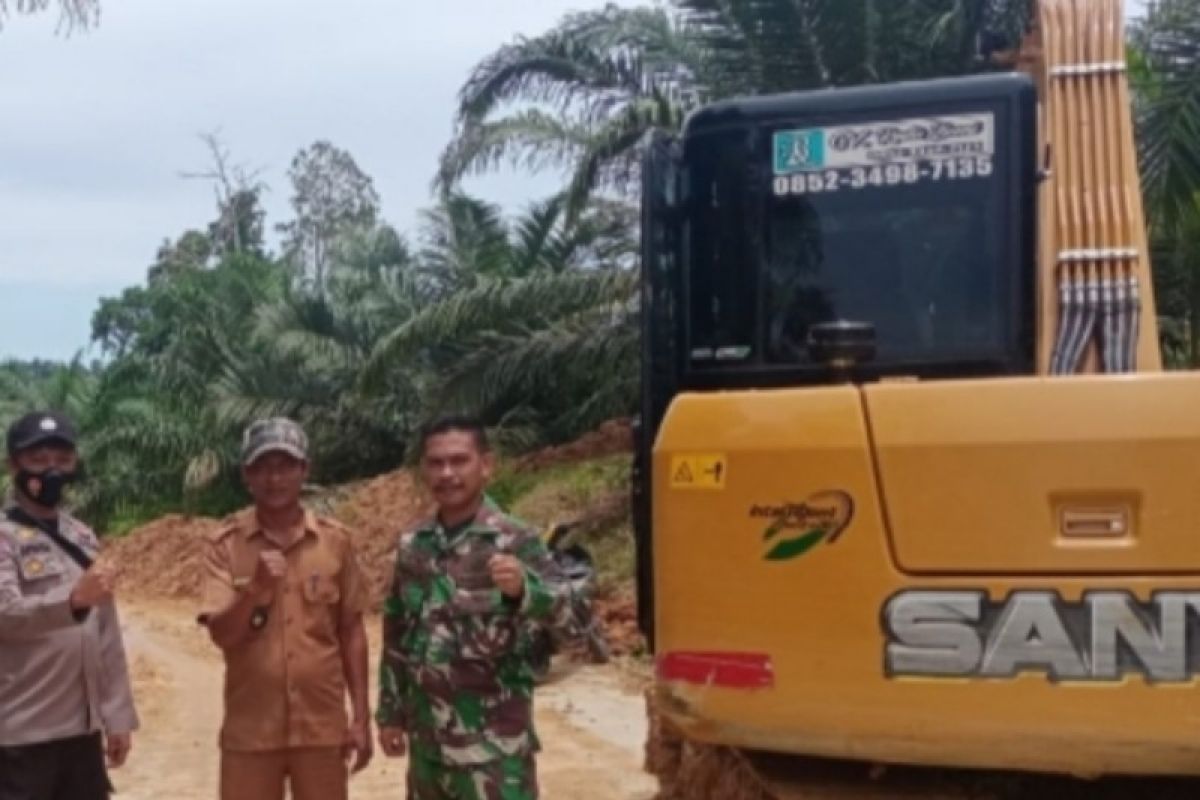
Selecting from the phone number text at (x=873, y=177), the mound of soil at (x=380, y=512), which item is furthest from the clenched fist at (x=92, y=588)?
the mound of soil at (x=380, y=512)

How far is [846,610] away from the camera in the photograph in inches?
148

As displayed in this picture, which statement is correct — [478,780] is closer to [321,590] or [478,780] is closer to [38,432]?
[321,590]

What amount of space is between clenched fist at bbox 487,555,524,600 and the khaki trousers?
87 centimetres

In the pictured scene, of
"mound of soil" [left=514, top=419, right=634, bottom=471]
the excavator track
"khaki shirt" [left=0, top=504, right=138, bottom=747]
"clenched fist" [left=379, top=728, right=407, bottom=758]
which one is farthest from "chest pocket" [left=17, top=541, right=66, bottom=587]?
"mound of soil" [left=514, top=419, right=634, bottom=471]

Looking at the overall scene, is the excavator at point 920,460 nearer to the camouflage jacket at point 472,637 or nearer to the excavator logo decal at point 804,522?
the excavator logo decal at point 804,522

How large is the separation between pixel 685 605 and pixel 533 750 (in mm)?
985

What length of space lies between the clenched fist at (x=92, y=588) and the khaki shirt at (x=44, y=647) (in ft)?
0.13

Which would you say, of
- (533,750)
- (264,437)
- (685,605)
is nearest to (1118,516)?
(685,605)

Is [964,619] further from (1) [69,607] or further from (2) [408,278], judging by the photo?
(2) [408,278]

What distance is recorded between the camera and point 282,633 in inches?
192

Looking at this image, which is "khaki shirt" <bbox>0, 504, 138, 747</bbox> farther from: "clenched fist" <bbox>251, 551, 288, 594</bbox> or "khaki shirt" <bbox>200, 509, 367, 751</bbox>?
"clenched fist" <bbox>251, 551, 288, 594</bbox>

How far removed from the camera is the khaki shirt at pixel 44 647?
15.7ft

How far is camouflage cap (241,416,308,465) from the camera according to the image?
4836mm

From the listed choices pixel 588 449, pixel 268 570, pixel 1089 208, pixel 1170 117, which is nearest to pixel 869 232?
pixel 1089 208
